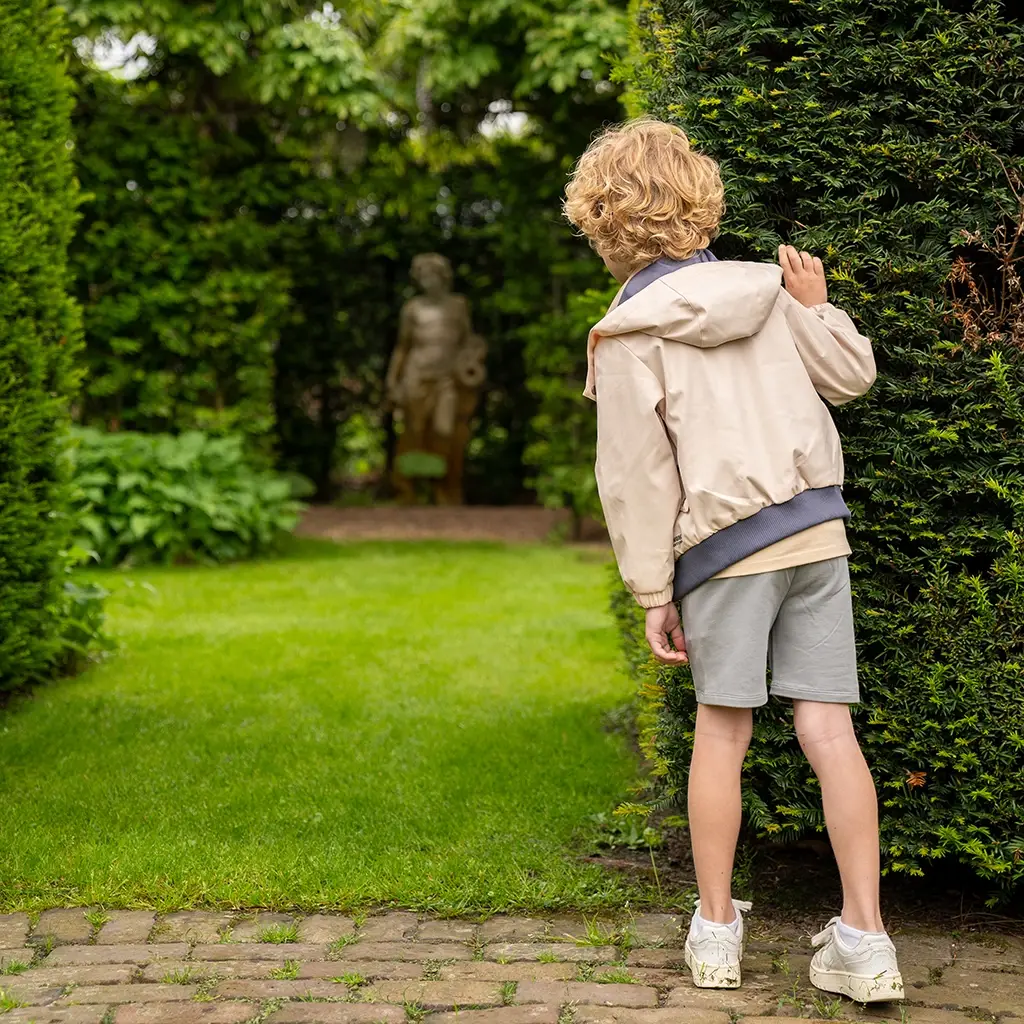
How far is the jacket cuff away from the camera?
262 cm

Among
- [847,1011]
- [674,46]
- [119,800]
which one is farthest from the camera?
[119,800]

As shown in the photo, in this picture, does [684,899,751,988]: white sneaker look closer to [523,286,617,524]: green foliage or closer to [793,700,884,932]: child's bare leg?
[793,700,884,932]: child's bare leg

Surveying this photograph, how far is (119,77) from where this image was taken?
34.0ft

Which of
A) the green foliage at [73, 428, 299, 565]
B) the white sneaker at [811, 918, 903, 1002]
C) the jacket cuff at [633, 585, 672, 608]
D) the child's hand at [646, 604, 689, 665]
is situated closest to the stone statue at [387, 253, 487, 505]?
the green foliage at [73, 428, 299, 565]

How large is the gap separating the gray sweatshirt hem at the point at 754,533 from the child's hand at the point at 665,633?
82 mm

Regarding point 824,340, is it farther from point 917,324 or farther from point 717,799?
point 717,799

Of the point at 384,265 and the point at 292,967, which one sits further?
the point at 384,265

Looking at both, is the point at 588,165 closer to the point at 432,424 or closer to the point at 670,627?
the point at 670,627

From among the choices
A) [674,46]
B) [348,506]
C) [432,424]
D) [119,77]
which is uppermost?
[119,77]

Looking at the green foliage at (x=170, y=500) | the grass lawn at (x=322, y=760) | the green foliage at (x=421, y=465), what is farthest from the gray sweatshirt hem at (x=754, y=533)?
the green foliage at (x=421, y=465)

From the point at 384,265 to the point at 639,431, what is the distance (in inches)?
467

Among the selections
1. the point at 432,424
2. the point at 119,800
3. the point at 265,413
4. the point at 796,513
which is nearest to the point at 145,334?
the point at 265,413

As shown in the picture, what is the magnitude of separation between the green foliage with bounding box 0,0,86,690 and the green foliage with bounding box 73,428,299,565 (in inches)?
141

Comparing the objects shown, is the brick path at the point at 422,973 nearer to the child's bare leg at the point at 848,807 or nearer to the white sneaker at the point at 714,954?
the white sneaker at the point at 714,954
